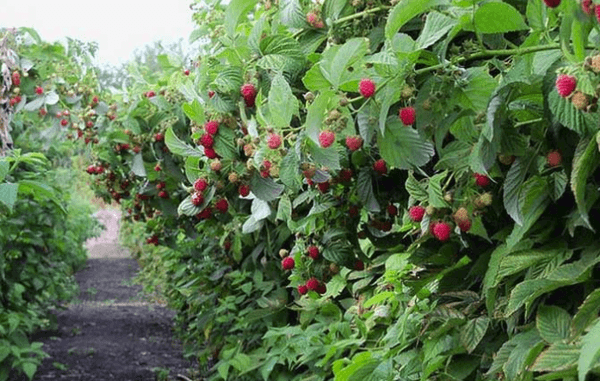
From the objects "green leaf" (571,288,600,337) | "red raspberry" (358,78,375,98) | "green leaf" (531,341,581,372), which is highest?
"red raspberry" (358,78,375,98)

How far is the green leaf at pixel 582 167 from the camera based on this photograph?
111 cm

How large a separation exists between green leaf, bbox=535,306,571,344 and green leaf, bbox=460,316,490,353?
0.26 meters

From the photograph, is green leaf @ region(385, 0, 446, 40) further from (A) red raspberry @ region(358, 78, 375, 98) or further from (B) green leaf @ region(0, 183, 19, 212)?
(B) green leaf @ region(0, 183, 19, 212)

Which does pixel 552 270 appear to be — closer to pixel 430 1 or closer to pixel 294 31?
pixel 430 1

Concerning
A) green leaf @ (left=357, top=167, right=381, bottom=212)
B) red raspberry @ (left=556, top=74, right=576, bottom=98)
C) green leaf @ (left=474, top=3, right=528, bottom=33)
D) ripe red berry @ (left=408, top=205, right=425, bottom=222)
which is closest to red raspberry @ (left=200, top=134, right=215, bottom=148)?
green leaf @ (left=357, top=167, right=381, bottom=212)

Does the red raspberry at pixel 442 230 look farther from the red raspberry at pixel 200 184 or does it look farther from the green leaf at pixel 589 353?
the red raspberry at pixel 200 184

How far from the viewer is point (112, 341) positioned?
756 cm

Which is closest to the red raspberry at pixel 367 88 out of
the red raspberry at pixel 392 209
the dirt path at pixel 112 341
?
the red raspberry at pixel 392 209

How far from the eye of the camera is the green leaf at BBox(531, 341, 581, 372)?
47.7 inches

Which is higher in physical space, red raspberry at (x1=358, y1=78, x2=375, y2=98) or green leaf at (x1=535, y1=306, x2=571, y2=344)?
red raspberry at (x1=358, y1=78, x2=375, y2=98)

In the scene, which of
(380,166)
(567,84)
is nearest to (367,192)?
(380,166)

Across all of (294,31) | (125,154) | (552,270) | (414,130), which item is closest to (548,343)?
(552,270)

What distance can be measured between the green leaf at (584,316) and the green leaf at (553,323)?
12 cm

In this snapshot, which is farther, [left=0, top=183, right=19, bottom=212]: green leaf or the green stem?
[left=0, top=183, right=19, bottom=212]: green leaf
